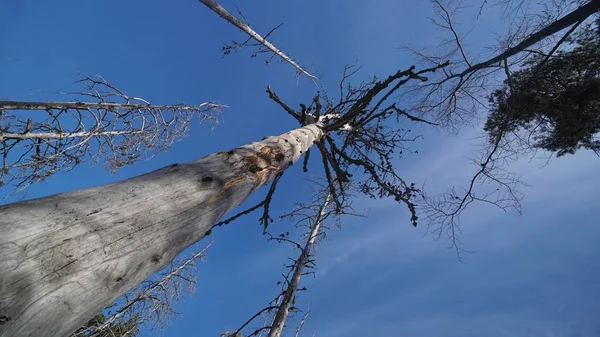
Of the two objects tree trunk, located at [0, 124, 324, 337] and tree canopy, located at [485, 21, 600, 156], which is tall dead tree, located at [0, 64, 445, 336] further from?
tree canopy, located at [485, 21, 600, 156]

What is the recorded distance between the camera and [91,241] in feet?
2.97

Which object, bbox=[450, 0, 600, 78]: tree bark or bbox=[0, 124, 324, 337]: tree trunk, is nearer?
bbox=[0, 124, 324, 337]: tree trunk

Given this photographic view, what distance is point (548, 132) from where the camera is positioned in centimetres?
655

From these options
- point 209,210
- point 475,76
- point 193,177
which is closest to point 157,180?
point 193,177

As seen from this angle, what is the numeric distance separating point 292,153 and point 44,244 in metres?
2.08

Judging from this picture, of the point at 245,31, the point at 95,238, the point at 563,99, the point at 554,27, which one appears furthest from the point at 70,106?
the point at 563,99

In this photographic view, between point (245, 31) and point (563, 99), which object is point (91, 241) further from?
point (563, 99)

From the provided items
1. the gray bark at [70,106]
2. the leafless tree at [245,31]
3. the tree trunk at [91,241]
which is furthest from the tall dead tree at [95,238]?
the gray bark at [70,106]

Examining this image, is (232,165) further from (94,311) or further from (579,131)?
(579,131)

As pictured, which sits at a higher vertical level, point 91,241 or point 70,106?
point 70,106

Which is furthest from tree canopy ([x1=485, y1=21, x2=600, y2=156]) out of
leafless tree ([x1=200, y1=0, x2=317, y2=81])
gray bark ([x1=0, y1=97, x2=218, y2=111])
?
gray bark ([x1=0, y1=97, x2=218, y2=111])

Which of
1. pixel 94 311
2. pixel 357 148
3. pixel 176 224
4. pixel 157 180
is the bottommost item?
pixel 94 311

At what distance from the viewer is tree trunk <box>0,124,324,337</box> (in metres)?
0.73

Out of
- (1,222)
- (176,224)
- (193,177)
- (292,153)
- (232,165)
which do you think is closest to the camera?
(1,222)
